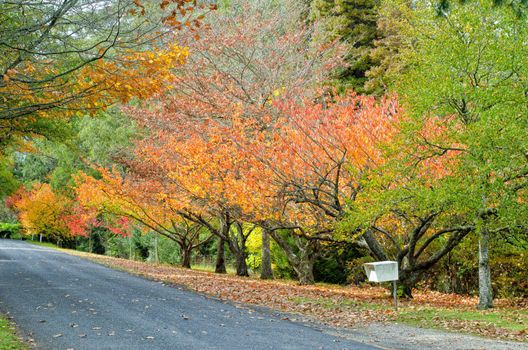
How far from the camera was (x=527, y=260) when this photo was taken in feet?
49.0

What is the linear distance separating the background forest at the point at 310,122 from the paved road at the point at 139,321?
3309 mm

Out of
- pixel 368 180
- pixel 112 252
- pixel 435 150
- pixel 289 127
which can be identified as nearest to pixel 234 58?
pixel 289 127

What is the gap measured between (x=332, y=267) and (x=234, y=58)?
9625 mm

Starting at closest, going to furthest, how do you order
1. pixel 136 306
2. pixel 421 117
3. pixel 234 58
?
pixel 136 306 → pixel 421 117 → pixel 234 58

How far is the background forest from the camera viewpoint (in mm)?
7766

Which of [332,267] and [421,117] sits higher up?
[421,117]

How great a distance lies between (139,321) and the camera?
27.0ft

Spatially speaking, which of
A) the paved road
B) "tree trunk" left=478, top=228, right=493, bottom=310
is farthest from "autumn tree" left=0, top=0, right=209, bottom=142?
"tree trunk" left=478, top=228, right=493, bottom=310

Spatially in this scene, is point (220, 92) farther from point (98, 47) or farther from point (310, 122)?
point (98, 47)

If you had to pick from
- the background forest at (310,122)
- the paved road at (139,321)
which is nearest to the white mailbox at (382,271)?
the background forest at (310,122)

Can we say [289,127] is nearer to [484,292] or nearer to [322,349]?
[484,292]

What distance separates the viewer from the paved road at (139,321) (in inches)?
270

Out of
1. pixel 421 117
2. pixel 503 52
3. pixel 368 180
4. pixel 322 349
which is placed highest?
pixel 503 52

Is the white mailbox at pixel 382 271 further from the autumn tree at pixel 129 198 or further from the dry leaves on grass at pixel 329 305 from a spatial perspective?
the autumn tree at pixel 129 198
